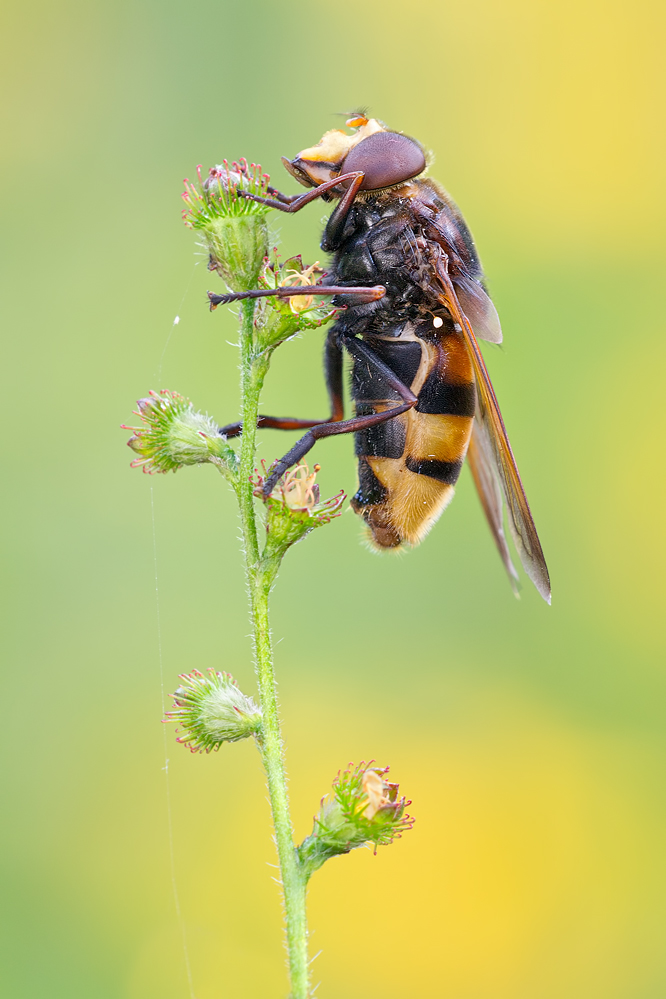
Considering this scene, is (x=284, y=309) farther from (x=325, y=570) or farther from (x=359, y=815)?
(x=325, y=570)

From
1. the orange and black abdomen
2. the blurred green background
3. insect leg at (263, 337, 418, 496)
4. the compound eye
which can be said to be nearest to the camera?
insect leg at (263, 337, 418, 496)

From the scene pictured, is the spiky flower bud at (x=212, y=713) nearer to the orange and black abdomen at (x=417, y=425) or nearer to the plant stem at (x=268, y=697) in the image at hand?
the plant stem at (x=268, y=697)

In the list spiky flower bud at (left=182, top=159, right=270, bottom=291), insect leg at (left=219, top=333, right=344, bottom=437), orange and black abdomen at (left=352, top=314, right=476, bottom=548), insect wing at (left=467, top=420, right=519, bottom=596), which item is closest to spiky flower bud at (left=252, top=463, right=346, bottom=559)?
spiky flower bud at (left=182, top=159, right=270, bottom=291)

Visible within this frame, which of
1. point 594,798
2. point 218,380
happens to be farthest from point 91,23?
point 594,798

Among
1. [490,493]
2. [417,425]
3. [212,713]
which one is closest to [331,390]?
[417,425]

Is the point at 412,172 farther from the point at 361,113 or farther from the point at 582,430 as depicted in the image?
the point at 582,430

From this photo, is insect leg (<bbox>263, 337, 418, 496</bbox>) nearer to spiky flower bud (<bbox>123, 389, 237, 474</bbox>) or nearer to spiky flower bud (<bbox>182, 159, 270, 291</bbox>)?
spiky flower bud (<bbox>123, 389, 237, 474</bbox>)
